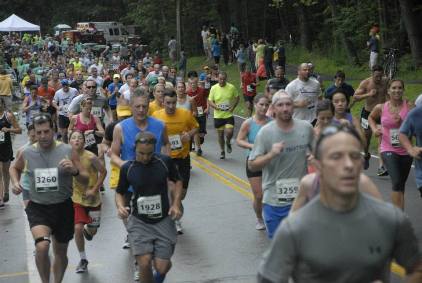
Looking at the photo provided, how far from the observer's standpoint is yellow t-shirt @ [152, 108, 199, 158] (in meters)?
10.8

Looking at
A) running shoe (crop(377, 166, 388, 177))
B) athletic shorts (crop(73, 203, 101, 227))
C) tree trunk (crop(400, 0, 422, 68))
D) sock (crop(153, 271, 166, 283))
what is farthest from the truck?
sock (crop(153, 271, 166, 283))

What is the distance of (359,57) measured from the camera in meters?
35.0

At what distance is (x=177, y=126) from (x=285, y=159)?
11.3 ft

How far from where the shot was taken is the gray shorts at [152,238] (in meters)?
7.20

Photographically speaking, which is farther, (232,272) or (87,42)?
(87,42)

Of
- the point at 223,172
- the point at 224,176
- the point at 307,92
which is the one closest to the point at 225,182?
the point at 224,176

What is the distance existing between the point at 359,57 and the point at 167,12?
2524 cm

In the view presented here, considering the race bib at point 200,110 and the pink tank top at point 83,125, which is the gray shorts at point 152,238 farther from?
the race bib at point 200,110

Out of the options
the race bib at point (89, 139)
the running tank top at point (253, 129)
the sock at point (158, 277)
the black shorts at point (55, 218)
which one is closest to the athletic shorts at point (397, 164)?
the running tank top at point (253, 129)

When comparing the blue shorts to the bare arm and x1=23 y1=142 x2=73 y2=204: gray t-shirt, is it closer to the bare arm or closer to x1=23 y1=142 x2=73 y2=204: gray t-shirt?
the bare arm

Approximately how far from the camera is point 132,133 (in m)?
8.55

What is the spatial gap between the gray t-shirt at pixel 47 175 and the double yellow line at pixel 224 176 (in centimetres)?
566

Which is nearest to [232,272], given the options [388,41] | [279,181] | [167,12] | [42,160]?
[279,181]

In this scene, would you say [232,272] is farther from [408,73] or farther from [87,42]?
[87,42]
